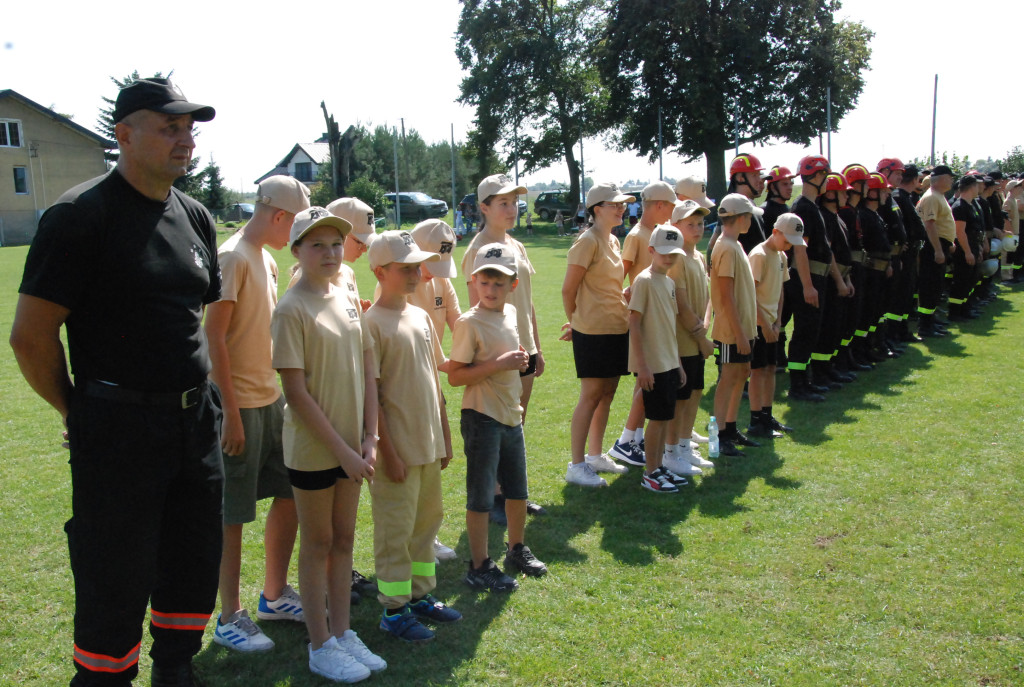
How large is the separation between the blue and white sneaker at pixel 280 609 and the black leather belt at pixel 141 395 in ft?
5.03

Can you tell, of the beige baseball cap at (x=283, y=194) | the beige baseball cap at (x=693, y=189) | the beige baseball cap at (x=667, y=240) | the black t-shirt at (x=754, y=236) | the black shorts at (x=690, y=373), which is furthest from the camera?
the black t-shirt at (x=754, y=236)

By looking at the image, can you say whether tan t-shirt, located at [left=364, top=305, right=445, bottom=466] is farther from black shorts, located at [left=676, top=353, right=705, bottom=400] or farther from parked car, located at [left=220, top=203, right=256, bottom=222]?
parked car, located at [left=220, top=203, right=256, bottom=222]

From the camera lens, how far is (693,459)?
6.53m

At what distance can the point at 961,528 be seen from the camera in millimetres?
5098

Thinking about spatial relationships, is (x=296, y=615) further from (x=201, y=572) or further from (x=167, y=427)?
(x=167, y=427)

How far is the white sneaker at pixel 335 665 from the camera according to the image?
350 centimetres

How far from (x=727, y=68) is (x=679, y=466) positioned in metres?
38.1

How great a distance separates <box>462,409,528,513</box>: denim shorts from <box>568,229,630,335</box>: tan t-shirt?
1.84 metres

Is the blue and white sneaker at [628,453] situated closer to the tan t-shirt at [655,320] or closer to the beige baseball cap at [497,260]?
the tan t-shirt at [655,320]

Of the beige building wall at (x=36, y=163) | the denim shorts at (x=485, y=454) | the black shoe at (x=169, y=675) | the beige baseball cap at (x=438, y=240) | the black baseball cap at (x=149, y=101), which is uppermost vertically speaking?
the beige building wall at (x=36, y=163)

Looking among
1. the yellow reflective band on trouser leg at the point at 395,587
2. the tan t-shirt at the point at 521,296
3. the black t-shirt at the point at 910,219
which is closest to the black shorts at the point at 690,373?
the tan t-shirt at the point at 521,296

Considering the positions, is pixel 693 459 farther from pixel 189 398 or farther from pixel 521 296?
pixel 189 398

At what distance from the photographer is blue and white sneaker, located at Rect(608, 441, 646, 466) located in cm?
664

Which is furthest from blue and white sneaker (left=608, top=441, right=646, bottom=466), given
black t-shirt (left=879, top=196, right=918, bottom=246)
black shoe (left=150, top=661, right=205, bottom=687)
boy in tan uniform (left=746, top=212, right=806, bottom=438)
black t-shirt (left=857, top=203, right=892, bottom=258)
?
black t-shirt (left=879, top=196, right=918, bottom=246)
